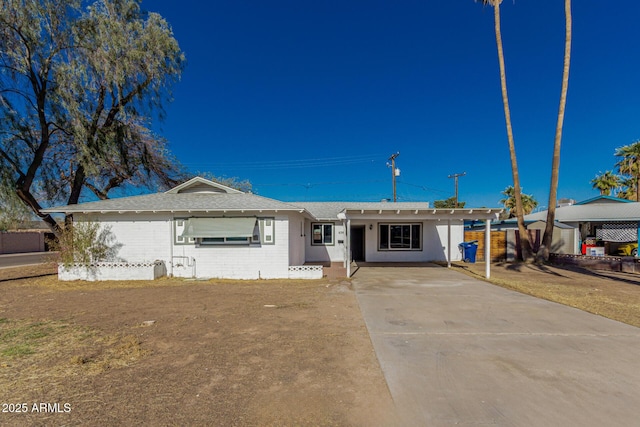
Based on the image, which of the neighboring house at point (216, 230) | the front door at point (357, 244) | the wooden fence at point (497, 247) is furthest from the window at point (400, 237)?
the neighboring house at point (216, 230)

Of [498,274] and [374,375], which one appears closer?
[374,375]

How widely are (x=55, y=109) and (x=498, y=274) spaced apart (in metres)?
18.1

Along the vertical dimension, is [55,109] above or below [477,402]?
above

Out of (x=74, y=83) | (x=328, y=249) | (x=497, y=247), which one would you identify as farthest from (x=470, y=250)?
(x=74, y=83)

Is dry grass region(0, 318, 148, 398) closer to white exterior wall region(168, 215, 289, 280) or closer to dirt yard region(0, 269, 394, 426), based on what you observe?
dirt yard region(0, 269, 394, 426)

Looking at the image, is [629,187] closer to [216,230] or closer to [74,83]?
[216,230]

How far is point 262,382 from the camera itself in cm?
312

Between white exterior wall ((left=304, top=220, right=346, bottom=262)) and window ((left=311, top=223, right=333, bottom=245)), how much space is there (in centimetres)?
16

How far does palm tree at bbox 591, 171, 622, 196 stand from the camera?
84.8 feet

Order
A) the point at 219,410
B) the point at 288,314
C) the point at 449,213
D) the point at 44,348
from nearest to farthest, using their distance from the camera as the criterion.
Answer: the point at 219,410 → the point at 44,348 → the point at 288,314 → the point at 449,213

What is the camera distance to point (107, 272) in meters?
9.91

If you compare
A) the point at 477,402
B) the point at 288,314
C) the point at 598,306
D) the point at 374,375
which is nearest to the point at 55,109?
the point at 288,314

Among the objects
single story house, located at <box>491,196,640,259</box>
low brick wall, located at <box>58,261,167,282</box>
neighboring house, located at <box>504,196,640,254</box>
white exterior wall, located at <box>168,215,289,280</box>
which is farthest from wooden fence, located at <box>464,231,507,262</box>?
low brick wall, located at <box>58,261,167,282</box>

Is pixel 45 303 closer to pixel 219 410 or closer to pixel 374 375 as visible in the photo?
pixel 219 410
